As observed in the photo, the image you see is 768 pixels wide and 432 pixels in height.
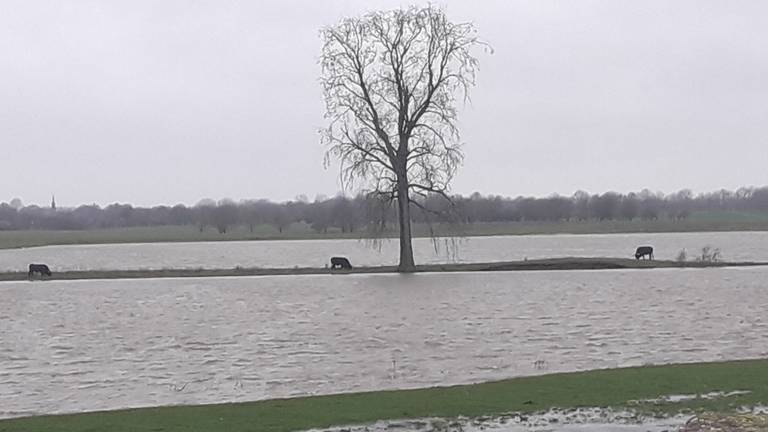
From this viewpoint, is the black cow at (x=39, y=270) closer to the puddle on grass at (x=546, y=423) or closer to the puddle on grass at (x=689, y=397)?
the puddle on grass at (x=546, y=423)

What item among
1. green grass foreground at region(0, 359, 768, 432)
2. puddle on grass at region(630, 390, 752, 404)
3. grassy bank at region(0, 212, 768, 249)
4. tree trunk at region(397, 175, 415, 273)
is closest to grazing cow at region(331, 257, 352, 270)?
tree trunk at region(397, 175, 415, 273)

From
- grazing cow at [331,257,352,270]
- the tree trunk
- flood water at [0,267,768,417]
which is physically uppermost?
the tree trunk

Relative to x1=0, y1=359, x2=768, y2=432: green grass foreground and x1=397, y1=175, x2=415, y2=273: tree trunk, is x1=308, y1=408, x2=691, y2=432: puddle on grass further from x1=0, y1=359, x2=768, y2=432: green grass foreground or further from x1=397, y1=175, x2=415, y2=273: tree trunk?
x1=397, y1=175, x2=415, y2=273: tree trunk

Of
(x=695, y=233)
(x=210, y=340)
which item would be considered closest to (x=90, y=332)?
(x=210, y=340)

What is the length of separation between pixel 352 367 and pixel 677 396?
22.0 feet

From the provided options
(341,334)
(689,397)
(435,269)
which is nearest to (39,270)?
(435,269)

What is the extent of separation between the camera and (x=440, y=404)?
12.6m

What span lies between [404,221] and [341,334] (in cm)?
2328

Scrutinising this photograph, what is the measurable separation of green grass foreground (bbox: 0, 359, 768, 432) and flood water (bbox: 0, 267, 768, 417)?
6.42 ft

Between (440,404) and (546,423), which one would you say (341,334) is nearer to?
(440,404)

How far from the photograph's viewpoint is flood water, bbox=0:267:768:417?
16516mm

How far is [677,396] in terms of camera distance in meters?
12.8

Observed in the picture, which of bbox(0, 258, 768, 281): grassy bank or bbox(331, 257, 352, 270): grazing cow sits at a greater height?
bbox(331, 257, 352, 270): grazing cow

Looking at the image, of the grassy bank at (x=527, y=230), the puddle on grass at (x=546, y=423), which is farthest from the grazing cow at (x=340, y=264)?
the grassy bank at (x=527, y=230)
